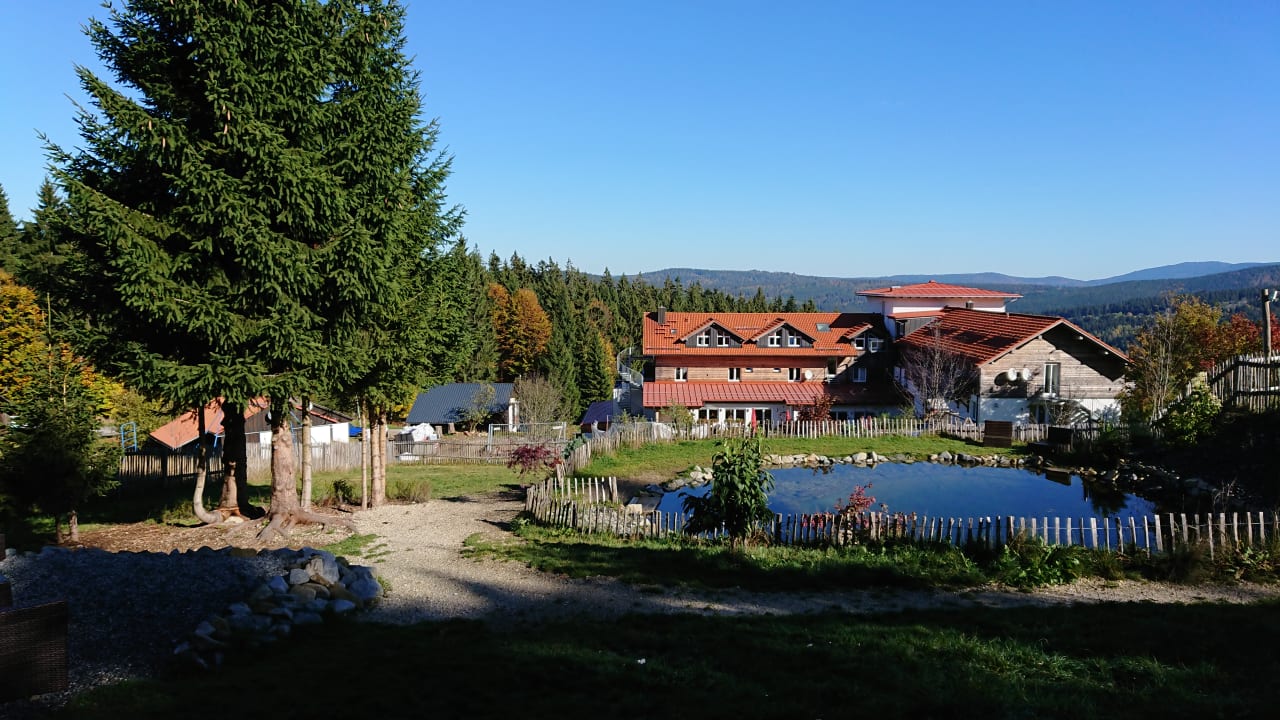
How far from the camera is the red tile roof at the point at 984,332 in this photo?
3978cm

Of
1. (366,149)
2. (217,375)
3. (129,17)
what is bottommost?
(217,375)

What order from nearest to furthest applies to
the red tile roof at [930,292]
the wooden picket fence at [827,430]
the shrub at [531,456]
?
1. the shrub at [531,456]
2. the wooden picket fence at [827,430]
3. the red tile roof at [930,292]

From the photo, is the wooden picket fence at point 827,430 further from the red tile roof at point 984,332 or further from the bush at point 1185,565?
the bush at point 1185,565

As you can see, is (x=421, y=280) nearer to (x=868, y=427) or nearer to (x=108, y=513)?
(x=108, y=513)

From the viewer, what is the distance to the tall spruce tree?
14.1 metres

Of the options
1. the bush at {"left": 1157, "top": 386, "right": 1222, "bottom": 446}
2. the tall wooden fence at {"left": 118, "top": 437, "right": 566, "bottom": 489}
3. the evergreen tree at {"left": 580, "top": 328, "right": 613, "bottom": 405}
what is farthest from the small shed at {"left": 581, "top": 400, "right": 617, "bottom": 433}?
the bush at {"left": 1157, "top": 386, "right": 1222, "bottom": 446}

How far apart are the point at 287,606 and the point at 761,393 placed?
3938 cm

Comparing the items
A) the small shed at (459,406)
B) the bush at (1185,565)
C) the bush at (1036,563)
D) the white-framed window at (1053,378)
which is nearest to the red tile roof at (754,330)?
the white-framed window at (1053,378)

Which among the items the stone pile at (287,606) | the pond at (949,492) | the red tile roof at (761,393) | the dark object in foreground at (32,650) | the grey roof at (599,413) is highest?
the red tile roof at (761,393)

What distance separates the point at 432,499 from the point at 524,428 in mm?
→ 27377

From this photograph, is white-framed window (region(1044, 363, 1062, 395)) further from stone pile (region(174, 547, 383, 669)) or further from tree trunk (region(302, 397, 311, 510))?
stone pile (region(174, 547, 383, 669))

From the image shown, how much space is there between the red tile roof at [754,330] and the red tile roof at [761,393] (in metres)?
2.11

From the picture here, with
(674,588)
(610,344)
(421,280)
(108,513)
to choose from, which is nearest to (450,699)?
(674,588)

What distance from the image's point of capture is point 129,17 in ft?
49.6
